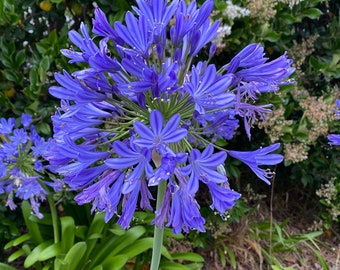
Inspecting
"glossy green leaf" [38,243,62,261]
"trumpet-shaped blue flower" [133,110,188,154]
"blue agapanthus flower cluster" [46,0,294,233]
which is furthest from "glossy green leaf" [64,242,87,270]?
"trumpet-shaped blue flower" [133,110,188,154]

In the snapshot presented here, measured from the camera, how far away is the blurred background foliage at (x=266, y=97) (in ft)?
10.00

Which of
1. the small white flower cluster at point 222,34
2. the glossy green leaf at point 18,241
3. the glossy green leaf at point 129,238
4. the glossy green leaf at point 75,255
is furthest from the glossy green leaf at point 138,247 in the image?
the small white flower cluster at point 222,34

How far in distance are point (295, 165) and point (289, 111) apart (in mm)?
585

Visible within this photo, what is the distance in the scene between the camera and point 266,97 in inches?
125

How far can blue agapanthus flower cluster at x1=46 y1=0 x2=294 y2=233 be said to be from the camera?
1.24m

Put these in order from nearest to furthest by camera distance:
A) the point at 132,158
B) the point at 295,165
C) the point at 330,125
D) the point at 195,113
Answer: the point at 132,158
the point at 195,113
the point at 330,125
the point at 295,165

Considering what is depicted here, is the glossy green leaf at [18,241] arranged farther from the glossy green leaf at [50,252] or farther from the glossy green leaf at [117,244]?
the glossy green leaf at [117,244]

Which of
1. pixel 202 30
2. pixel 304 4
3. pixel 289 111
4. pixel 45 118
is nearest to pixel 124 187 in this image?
pixel 202 30

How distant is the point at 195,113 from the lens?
1.35 m

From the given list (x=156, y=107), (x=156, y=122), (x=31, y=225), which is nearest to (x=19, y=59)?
(x=31, y=225)

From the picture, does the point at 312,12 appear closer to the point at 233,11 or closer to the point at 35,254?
the point at 233,11

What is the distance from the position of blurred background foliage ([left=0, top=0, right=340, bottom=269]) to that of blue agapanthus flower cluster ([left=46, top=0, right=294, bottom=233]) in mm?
1527

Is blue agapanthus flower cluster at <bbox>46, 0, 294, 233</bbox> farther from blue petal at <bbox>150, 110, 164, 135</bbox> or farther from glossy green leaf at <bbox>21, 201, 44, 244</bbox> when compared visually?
glossy green leaf at <bbox>21, 201, 44, 244</bbox>

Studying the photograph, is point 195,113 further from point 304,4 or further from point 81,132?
point 304,4
